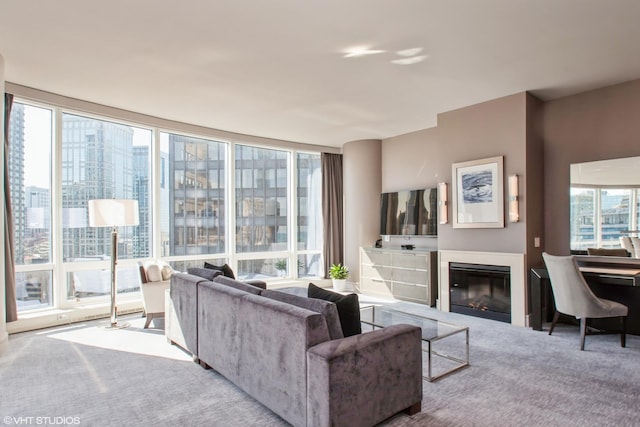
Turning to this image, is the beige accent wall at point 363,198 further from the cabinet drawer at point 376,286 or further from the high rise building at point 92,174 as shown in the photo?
the high rise building at point 92,174

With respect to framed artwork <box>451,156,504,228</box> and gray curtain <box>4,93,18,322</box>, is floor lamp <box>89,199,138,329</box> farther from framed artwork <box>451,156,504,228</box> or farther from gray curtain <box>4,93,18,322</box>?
framed artwork <box>451,156,504,228</box>

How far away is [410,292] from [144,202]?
432 cm

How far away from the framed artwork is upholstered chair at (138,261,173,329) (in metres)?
3.93

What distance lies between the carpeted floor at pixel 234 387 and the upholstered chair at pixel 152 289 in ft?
1.42

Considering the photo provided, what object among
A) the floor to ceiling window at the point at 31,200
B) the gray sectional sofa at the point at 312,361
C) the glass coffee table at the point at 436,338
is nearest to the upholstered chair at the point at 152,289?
the floor to ceiling window at the point at 31,200

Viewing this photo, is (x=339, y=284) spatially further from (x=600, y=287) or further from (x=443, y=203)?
(x=600, y=287)

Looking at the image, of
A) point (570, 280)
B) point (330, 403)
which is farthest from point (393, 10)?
point (570, 280)

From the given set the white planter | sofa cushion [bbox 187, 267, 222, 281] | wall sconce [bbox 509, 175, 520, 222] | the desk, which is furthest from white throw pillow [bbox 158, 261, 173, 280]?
the desk

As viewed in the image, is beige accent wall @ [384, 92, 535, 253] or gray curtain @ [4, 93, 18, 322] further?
beige accent wall @ [384, 92, 535, 253]

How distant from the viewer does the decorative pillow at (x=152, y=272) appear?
14.8 ft

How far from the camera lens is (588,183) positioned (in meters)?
4.37

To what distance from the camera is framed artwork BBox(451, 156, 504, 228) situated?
4.66m

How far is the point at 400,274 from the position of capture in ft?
19.9

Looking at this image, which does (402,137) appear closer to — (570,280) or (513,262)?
(513,262)
